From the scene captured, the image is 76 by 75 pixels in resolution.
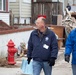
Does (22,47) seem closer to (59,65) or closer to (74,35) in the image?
(59,65)

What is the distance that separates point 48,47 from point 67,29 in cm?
1379

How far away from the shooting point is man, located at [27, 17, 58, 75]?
6746 millimetres

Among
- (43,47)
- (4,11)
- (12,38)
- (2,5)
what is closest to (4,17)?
(4,11)

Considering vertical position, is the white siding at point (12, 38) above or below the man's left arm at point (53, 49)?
below

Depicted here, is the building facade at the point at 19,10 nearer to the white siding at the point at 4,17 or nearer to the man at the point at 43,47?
the white siding at the point at 4,17

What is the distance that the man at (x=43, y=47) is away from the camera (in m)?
6.75

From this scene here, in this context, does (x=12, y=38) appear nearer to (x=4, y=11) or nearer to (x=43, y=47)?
(x=4, y=11)

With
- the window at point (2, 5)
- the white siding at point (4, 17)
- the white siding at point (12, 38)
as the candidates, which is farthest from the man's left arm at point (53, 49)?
the window at point (2, 5)

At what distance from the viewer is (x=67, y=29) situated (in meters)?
20.4

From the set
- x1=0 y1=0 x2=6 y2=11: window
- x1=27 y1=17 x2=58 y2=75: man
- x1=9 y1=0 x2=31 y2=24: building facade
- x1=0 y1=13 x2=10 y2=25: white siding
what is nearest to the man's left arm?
x1=27 y1=17 x2=58 y2=75: man

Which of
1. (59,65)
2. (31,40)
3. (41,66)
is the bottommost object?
(59,65)

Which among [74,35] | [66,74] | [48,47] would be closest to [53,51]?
[48,47]

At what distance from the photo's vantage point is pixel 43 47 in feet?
22.1

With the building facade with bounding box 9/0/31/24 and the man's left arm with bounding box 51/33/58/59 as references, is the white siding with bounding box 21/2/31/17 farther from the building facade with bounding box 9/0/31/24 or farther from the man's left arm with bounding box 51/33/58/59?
the man's left arm with bounding box 51/33/58/59
